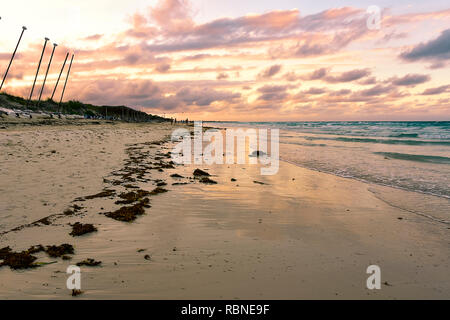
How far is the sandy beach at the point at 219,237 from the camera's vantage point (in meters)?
3.26

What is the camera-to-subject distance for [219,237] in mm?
4727

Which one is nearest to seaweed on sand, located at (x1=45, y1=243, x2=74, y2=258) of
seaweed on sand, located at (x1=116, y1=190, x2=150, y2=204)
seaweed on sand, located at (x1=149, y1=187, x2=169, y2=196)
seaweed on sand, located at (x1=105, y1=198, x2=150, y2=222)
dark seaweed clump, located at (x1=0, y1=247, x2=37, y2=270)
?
dark seaweed clump, located at (x1=0, y1=247, x2=37, y2=270)

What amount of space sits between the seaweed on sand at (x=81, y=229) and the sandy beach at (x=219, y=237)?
0.09m

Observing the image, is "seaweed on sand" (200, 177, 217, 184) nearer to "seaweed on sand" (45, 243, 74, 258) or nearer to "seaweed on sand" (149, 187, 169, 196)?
"seaweed on sand" (149, 187, 169, 196)

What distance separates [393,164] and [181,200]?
1259 cm

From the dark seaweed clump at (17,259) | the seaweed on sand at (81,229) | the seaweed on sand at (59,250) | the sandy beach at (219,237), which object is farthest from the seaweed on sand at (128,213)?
the dark seaweed clump at (17,259)

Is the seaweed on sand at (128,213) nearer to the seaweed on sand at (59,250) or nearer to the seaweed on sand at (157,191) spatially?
the seaweed on sand at (157,191)

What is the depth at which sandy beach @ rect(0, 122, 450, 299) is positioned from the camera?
10.7 feet

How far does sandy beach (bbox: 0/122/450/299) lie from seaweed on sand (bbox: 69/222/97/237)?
91mm

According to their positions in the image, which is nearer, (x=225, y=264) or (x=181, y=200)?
(x=225, y=264)
